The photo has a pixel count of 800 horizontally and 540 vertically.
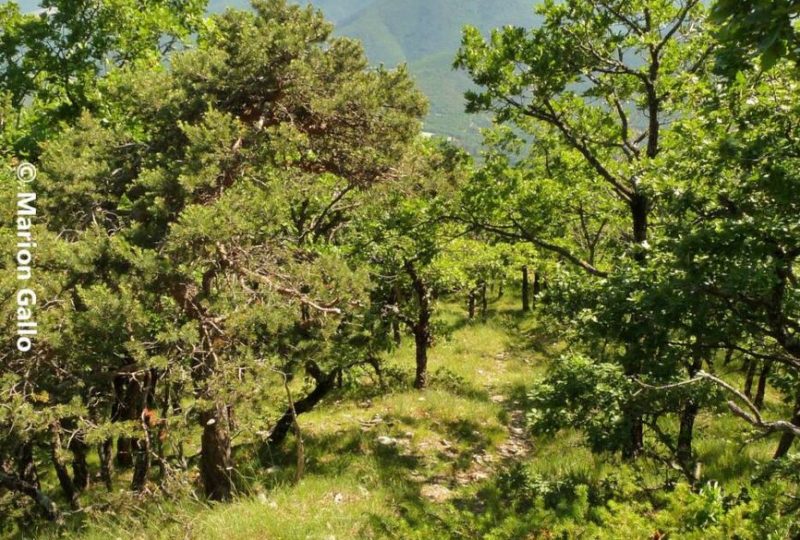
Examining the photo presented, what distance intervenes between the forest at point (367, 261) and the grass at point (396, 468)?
0.30ft

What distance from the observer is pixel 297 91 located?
8344mm

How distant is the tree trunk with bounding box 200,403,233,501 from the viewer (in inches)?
316

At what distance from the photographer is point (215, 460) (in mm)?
8609

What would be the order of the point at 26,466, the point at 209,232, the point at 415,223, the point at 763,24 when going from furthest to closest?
the point at 415,223
the point at 26,466
the point at 209,232
the point at 763,24

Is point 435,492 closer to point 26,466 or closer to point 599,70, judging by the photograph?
point 26,466

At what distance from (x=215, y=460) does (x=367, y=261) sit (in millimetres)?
5500

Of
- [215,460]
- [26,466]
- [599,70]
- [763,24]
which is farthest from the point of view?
[599,70]

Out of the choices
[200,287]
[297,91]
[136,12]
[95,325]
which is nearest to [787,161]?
[297,91]

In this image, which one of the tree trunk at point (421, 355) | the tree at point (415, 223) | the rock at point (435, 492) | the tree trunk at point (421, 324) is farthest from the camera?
the tree trunk at point (421, 355)

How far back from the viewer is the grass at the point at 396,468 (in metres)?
7.05

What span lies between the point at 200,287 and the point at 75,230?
79.9 inches

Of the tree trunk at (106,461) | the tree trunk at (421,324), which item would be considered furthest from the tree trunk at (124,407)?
the tree trunk at (421,324)

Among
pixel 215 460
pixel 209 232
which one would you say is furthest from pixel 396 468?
pixel 209 232

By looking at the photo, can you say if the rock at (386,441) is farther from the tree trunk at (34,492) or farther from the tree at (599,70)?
the tree trunk at (34,492)
